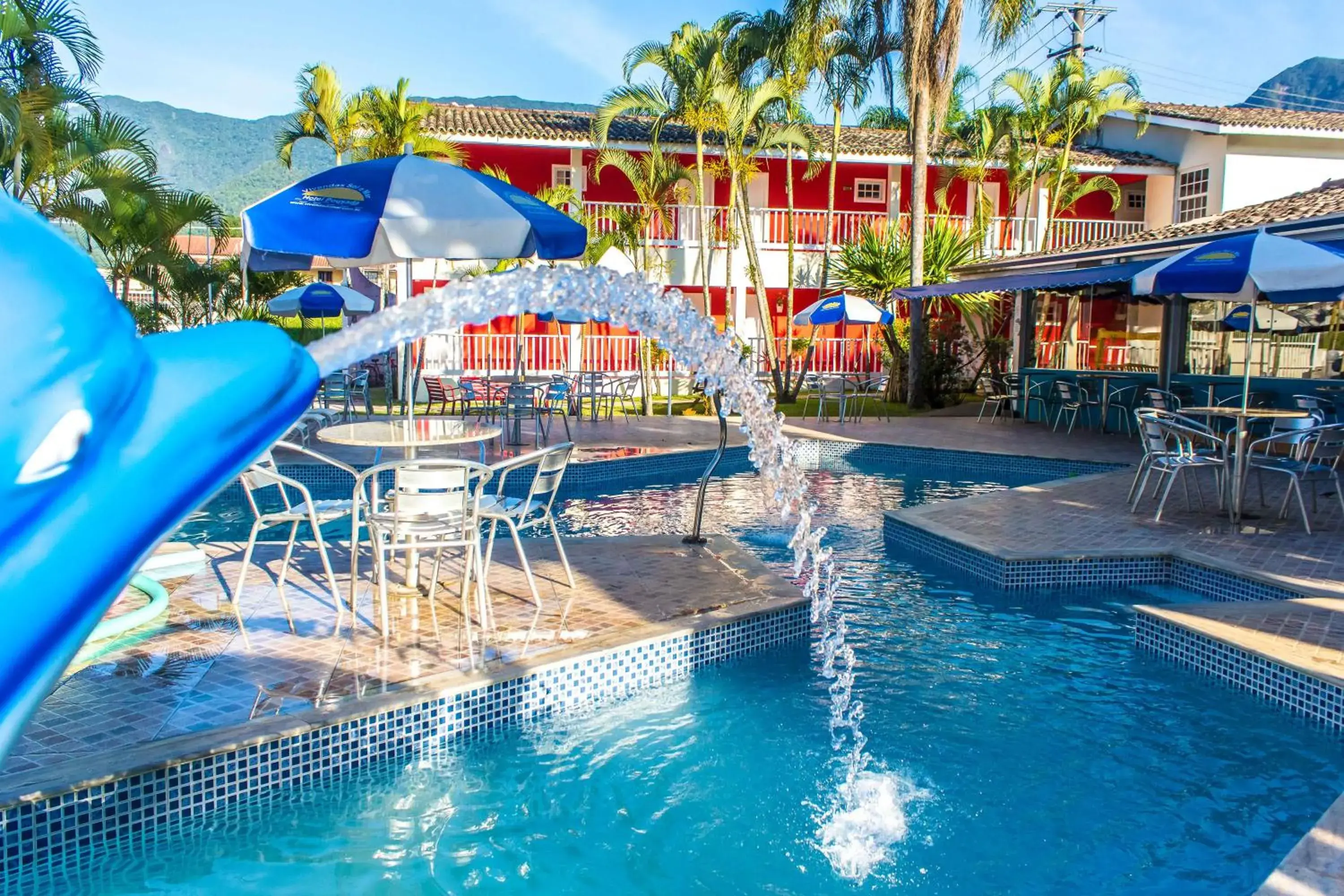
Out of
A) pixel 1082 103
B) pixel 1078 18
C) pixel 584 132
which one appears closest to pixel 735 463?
pixel 584 132

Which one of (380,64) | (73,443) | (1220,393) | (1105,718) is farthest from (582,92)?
(73,443)

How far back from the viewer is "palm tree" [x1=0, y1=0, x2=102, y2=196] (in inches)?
391

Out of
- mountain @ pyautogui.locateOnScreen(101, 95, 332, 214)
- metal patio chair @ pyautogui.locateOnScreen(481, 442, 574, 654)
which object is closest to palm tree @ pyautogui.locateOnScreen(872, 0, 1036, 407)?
metal patio chair @ pyautogui.locateOnScreen(481, 442, 574, 654)

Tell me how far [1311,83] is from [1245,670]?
148 m

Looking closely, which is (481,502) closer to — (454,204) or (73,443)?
(454,204)

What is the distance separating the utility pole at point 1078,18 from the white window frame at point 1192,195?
10623 millimetres

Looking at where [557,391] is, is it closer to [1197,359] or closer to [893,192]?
[1197,359]

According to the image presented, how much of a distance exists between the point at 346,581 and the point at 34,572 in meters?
5.30

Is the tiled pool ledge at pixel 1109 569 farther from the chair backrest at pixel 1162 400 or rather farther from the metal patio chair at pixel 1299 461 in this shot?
the chair backrest at pixel 1162 400

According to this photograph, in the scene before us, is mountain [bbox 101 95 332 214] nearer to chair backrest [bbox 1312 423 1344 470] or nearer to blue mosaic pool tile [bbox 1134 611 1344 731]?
chair backrest [bbox 1312 423 1344 470]

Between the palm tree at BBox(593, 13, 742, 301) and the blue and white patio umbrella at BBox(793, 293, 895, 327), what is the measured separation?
14.4 ft

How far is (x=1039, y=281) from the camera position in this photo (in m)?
15.7

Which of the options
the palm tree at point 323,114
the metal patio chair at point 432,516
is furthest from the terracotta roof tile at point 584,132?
the metal patio chair at point 432,516

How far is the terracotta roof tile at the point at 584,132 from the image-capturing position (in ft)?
71.1
